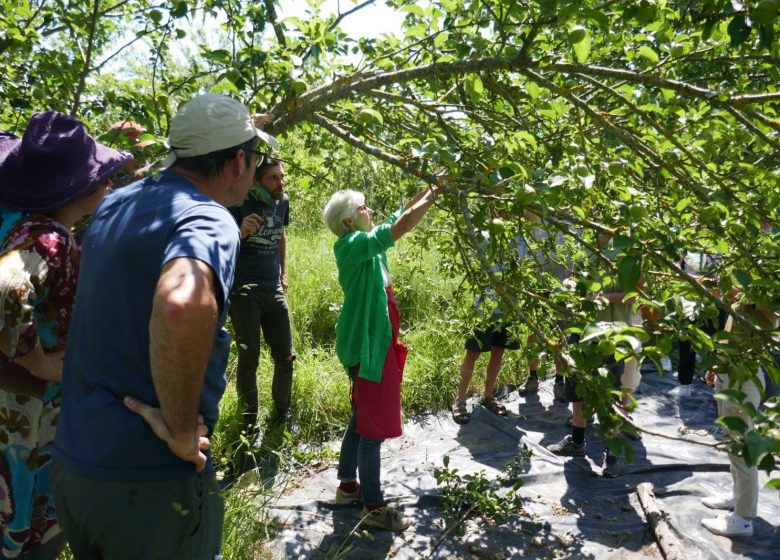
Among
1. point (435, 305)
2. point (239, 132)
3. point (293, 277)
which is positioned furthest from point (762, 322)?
point (293, 277)

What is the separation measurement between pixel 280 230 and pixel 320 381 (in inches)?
53.7

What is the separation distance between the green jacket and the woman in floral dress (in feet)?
4.54

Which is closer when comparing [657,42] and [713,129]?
[713,129]

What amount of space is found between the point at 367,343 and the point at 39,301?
1.58 meters

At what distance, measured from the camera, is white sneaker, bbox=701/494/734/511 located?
3531 mm

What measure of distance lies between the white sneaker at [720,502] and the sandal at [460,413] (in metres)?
1.71

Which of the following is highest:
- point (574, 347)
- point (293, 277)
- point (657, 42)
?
point (657, 42)

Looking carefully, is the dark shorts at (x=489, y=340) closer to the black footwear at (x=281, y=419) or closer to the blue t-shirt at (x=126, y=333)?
the black footwear at (x=281, y=419)

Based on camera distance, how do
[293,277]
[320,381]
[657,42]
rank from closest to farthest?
1. [657,42]
2. [320,381]
3. [293,277]

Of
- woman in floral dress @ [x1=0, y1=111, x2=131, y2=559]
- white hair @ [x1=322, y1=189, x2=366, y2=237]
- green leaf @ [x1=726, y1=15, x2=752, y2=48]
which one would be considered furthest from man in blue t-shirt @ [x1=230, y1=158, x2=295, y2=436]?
green leaf @ [x1=726, y1=15, x2=752, y2=48]

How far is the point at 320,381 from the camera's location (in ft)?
15.3

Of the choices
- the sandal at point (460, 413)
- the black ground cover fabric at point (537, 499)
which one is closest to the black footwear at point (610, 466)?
the black ground cover fabric at point (537, 499)

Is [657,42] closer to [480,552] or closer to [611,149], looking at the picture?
[611,149]

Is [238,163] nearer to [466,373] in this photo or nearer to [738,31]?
[738,31]
